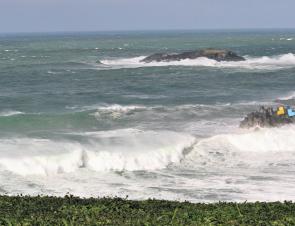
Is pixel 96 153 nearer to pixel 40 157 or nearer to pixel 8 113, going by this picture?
pixel 40 157

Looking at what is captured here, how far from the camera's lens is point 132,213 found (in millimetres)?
13062

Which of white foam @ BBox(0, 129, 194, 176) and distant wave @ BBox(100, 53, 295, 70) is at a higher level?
white foam @ BBox(0, 129, 194, 176)

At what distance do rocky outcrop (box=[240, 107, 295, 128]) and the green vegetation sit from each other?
63.2 ft

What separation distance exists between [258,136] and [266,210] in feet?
59.8

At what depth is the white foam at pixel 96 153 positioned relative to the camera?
2569cm

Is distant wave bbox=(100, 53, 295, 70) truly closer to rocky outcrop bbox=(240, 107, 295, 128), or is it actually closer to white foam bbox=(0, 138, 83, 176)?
rocky outcrop bbox=(240, 107, 295, 128)

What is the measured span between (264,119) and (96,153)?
1142 cm

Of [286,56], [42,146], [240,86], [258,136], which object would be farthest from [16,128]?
[286,56]

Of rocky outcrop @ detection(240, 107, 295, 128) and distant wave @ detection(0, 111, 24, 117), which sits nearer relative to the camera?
rocky outcrop @ detection(240, 107, 295, 128)

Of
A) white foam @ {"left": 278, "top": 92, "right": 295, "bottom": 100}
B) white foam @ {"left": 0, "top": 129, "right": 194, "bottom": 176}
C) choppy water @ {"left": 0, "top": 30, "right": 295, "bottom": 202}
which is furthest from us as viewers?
white foam @ {"left": 278, "top": 92, "right": 295, "bottom": 100}

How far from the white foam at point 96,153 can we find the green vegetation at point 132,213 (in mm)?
11100

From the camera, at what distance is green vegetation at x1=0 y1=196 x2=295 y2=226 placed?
12078mm

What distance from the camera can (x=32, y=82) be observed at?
192 feet

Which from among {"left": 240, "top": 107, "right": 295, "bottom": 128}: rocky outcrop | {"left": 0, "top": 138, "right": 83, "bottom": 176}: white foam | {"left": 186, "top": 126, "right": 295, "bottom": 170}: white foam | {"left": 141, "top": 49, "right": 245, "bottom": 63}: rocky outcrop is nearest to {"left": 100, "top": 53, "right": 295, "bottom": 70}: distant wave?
{"left": 141, "top": 49, "right": 245, "bottom": 63}: rocky outcrop
